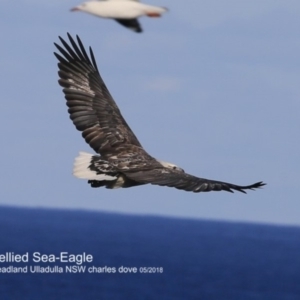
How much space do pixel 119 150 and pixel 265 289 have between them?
63.7m

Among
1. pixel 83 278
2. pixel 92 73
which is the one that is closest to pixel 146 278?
pixel 83 278

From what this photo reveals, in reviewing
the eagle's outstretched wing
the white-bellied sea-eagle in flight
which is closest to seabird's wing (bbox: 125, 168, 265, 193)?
the white-bellied sea-eagle in flight

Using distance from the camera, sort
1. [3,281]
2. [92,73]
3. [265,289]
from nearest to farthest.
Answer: [92,73] < [3,281] < [265,289]

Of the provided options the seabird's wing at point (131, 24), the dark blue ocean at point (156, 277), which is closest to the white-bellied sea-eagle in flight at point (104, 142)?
the seabird's wing at point (131, 24)

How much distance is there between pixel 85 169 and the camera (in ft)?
51.4

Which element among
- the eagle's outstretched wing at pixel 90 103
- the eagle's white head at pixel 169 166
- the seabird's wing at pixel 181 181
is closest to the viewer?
the seabird's wing at pixel 181 181

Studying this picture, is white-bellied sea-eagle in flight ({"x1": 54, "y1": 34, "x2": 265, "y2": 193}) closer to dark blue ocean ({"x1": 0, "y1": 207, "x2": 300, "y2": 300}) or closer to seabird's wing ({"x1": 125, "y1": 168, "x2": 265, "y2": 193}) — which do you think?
seabird's wing ({"x1": 125, "y1": 168, "x2": 265, "y2": 193})

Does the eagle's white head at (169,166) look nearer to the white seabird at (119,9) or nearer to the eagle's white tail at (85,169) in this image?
the eagle's white tail at (85,169)

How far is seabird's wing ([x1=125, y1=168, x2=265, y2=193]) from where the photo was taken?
46.5 ft

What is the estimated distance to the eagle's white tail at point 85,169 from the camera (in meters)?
15.5

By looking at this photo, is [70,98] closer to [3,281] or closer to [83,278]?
[3,281]

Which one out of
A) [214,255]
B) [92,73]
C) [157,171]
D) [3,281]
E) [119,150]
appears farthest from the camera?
[214,255]

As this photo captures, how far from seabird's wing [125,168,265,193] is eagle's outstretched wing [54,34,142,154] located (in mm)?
1449

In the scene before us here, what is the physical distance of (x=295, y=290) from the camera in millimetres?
78750
